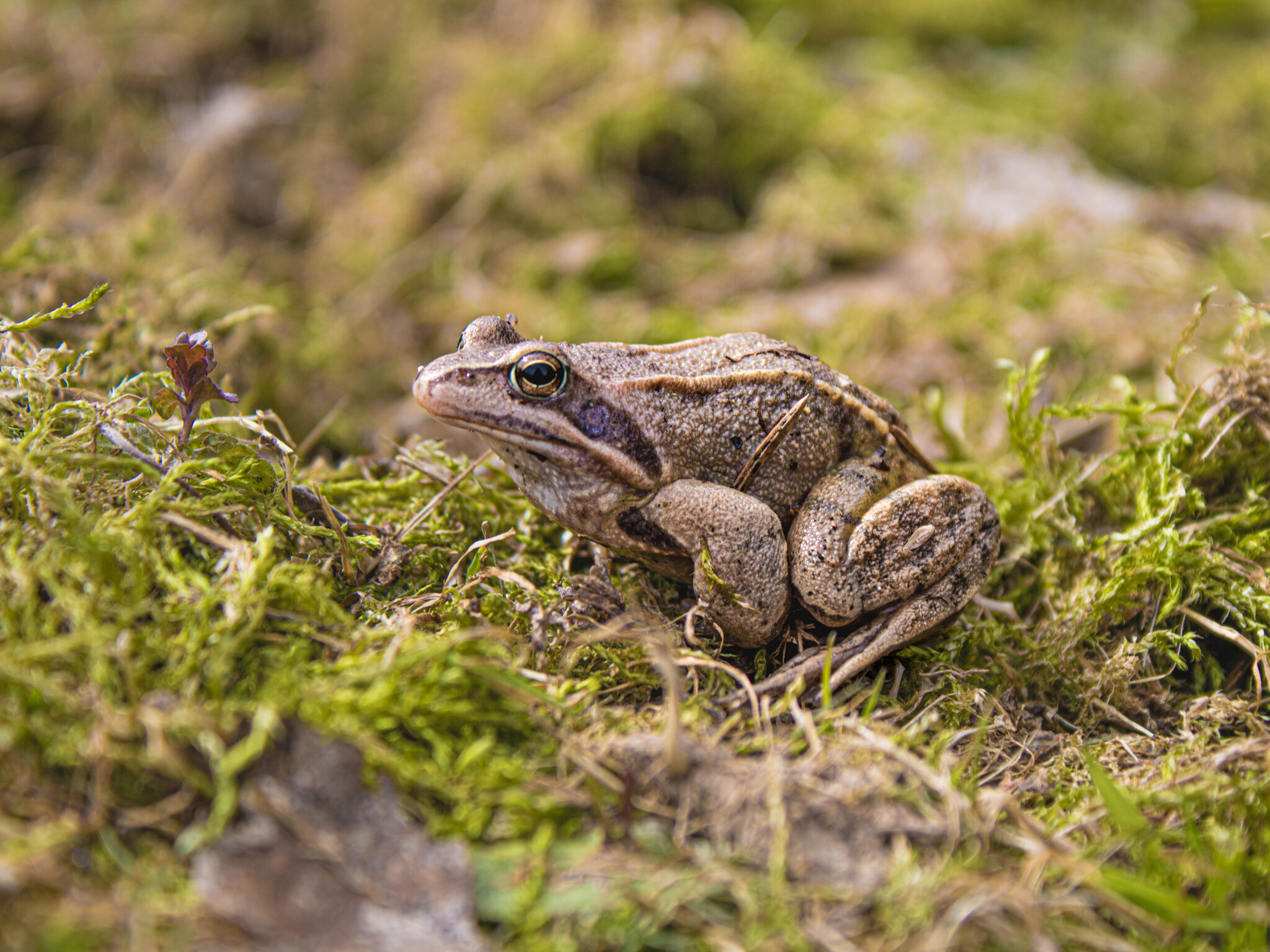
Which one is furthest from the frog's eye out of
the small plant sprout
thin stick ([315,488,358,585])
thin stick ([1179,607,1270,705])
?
thin stick ([1179,607,1270,705])

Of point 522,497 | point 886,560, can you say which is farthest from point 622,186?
point 886,560

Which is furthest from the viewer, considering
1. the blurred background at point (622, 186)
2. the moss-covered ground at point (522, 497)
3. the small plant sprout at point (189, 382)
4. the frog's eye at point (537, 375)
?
the blurred background at point (622, 186)

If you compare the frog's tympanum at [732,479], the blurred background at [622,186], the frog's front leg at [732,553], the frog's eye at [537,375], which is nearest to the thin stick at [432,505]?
the frog's tympanum at [732,479]

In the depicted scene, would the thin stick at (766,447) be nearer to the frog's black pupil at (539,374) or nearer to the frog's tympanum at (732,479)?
the frog's tympanum at (732,479)

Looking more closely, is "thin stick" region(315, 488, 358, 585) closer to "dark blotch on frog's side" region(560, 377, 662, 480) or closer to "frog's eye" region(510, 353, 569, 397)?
"frog's eye" region(510, 353, 569, 397)

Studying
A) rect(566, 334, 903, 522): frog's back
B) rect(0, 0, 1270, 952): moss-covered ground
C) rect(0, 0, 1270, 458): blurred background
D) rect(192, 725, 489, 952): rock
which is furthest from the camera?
rect(0, 0, 1270, 458): blurred background

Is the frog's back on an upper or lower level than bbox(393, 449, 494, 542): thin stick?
upper
